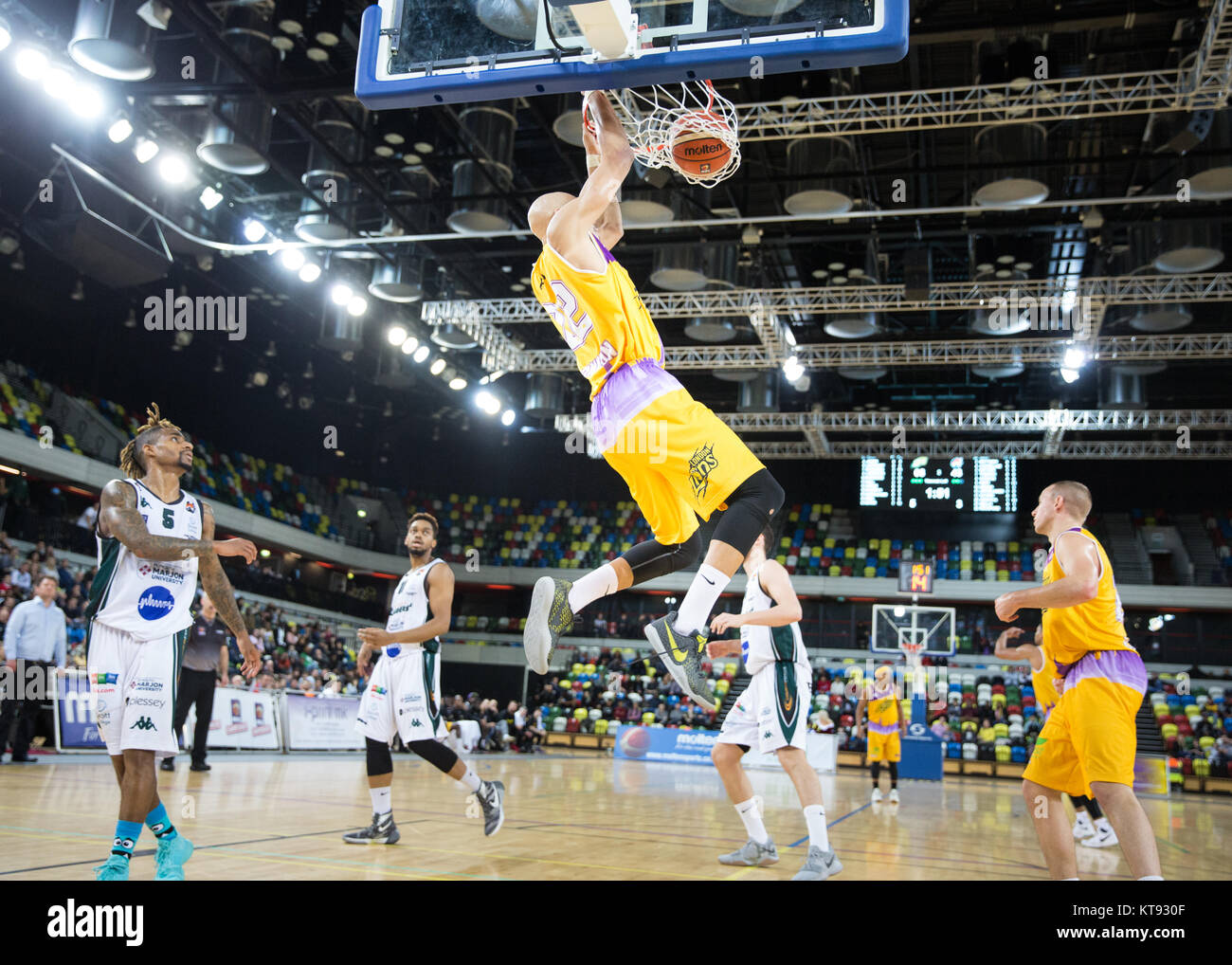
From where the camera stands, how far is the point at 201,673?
33.4 ft

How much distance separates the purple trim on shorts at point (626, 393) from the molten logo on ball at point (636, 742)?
64.1 ft

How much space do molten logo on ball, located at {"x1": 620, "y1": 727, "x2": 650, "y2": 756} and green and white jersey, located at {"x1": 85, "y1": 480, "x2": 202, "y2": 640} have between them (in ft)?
62.1

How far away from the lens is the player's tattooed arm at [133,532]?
4.34 m

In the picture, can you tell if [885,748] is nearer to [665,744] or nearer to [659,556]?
[665,744]

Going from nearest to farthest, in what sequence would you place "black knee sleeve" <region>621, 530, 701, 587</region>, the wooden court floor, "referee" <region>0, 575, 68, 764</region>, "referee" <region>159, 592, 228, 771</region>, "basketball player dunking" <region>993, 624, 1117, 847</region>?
"black knee sleeve" <region>621, 530, 701, 587</region> < the wooden court floor < "basketball player dunking" <region>993, 624, 1117, 847</region> < "referee" <region>0, 575, 68, 764</region> < "referee" <region>159, 592, 228, 771</region>

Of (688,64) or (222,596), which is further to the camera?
(222,596)

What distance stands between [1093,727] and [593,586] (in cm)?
247

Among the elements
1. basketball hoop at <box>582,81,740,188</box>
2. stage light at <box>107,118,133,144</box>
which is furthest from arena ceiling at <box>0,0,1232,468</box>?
basketball hoop at <box>582,81,740,188</box>

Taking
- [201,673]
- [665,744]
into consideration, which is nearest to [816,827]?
[201,673]

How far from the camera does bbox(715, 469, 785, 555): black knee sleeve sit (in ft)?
12.2

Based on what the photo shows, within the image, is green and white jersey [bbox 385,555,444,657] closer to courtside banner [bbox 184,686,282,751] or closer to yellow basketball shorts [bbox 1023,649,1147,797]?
yellow basketball shorts [bbox 1023,649,1147,797]

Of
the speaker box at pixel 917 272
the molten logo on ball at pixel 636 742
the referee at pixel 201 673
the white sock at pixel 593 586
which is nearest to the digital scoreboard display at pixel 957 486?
the speaker box at pixel 917 272

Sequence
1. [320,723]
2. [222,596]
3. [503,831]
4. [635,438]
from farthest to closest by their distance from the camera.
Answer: [320,723], [503,831], [222,596], [635,438]
